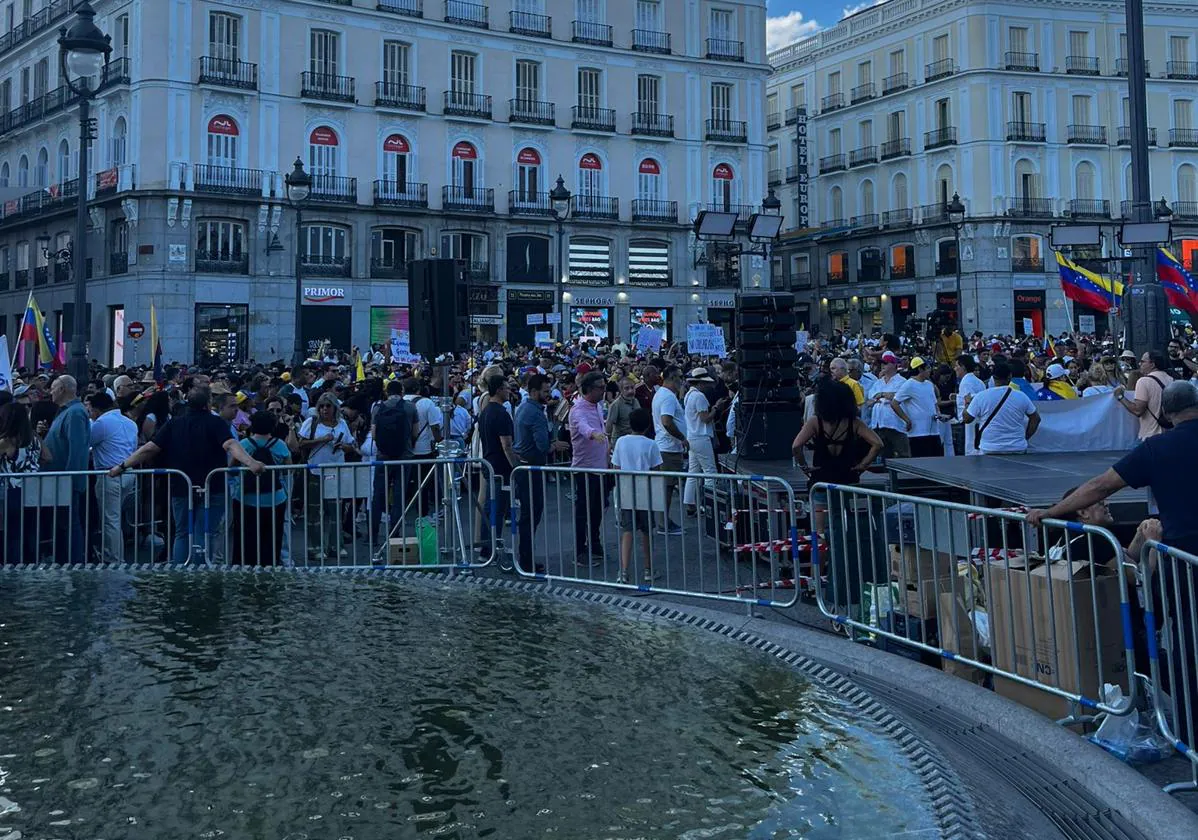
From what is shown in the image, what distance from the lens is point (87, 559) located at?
420 inches

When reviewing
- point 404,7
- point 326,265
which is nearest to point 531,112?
point 404,7

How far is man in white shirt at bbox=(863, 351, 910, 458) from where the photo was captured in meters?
13.2

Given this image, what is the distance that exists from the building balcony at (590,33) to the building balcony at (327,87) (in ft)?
31.6

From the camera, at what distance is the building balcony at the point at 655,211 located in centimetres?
4559

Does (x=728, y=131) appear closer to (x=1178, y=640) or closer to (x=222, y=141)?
(x=222, y=141)

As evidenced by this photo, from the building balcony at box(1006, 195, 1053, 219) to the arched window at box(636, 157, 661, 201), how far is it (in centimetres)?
1626

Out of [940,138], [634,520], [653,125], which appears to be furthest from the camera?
[940,138]

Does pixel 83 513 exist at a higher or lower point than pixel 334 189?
lower

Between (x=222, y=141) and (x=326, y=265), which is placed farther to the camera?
(x=326, y=265)

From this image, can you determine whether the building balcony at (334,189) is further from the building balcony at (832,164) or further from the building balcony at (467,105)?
the building balcony at (832,164)

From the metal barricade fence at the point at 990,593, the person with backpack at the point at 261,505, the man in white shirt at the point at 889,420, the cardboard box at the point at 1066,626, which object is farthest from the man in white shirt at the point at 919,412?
the cardboard box at the point at 1066,626

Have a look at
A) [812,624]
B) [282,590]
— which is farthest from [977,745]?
[282,590]

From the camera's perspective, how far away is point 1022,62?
5112cm

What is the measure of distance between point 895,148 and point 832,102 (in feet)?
17.9
